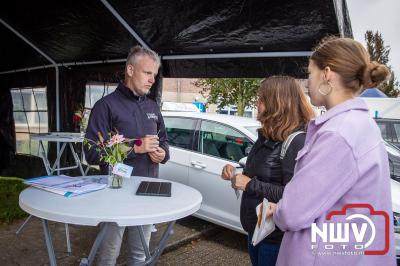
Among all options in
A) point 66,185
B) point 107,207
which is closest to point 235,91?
point 66,185

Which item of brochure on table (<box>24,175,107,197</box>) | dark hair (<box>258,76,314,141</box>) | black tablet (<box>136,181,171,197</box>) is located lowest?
black tablet (<box>136,181,171,197</box>)

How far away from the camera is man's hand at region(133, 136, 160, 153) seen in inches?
88.9

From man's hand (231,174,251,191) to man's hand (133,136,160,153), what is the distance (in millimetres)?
638

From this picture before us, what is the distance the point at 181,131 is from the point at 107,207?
3.47 metres

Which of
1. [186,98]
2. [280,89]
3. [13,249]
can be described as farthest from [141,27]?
[186,98]

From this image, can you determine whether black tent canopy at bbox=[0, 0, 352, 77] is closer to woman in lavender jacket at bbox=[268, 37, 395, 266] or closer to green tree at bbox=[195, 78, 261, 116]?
woman in lavender jacket at bbox=[268, 37, 395, 266]

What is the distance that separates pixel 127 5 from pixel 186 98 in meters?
31.1

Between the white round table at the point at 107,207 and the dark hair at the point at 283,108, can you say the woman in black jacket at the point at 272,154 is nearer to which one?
the dark hair at the point at 283,108

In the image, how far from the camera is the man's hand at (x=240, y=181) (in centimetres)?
189

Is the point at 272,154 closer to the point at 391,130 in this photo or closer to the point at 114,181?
the point at 114,181

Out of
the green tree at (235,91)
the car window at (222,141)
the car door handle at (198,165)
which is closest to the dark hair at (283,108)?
the car window at (222,141)

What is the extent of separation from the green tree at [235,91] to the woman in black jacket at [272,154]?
441 inches

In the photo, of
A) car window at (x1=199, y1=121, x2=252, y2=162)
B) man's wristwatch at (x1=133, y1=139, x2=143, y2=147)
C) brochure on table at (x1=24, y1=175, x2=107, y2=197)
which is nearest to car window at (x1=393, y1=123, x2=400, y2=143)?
car window at (x1=199, y1=121, x2=252, y2=162)

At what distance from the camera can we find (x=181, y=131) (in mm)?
5070
